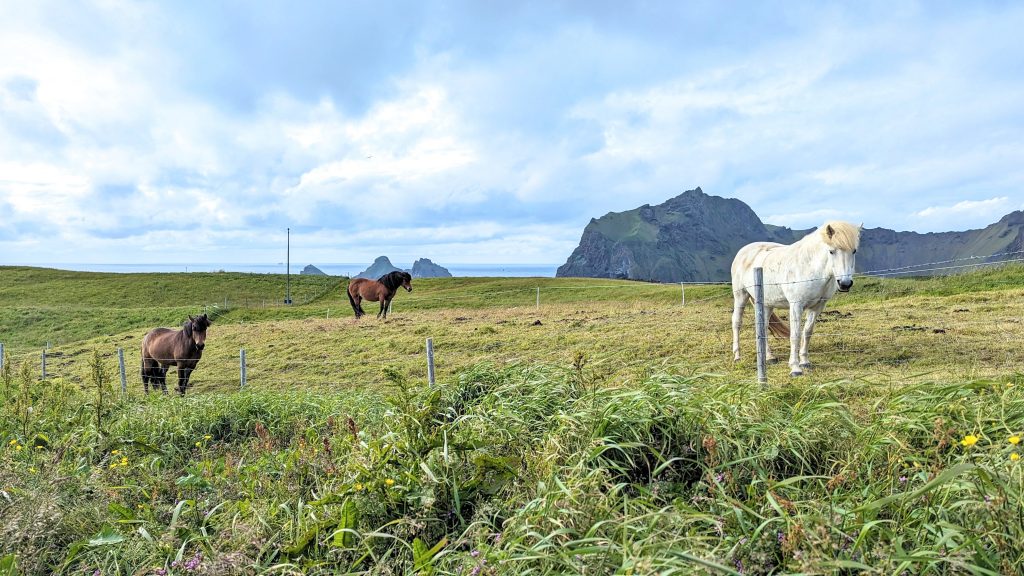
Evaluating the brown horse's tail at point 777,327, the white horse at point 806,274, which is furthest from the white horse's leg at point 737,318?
the brown horse's tail at point 777,327

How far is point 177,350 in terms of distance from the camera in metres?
11.6

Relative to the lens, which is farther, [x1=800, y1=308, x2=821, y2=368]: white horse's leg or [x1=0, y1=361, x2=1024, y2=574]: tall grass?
[x1=800, y1=308, x2=821, y2=368]: white horse's leg

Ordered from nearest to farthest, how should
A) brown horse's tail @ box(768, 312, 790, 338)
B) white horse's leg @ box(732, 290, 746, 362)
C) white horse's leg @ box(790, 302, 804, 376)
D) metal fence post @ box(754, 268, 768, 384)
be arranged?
metal fence post @ box(754, 268, 768, 384) < white horse's leg @ box(790, 302, 804, 376) < white horse's leg @ box(732, 290, 746, 362) < brown horse's tail @ box(768, 312, 790, 338)

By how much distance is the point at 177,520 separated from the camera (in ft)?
11.3

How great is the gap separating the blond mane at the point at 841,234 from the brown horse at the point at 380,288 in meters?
16.8

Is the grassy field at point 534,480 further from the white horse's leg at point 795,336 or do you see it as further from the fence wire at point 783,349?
the fence wire at point 783,349

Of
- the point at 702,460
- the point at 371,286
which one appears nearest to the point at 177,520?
the point at 702,460

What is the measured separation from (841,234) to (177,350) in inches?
491

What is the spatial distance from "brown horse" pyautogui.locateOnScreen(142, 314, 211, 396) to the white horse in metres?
10.4

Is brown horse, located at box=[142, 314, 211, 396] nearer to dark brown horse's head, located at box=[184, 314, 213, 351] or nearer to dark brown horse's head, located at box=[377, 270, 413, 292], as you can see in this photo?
dark brown horse's head, located at box=[184, 314, 213, 351]

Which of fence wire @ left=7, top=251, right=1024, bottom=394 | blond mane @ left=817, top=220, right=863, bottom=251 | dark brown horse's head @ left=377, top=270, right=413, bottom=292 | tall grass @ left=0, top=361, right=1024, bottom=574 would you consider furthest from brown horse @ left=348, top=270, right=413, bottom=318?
tall grass @ left=0, top=361, right=1024, bottom=574

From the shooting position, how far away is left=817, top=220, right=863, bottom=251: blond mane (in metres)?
7.18

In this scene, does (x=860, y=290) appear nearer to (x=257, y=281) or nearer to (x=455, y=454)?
(x=455, y=454)

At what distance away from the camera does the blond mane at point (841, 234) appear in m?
7.18
